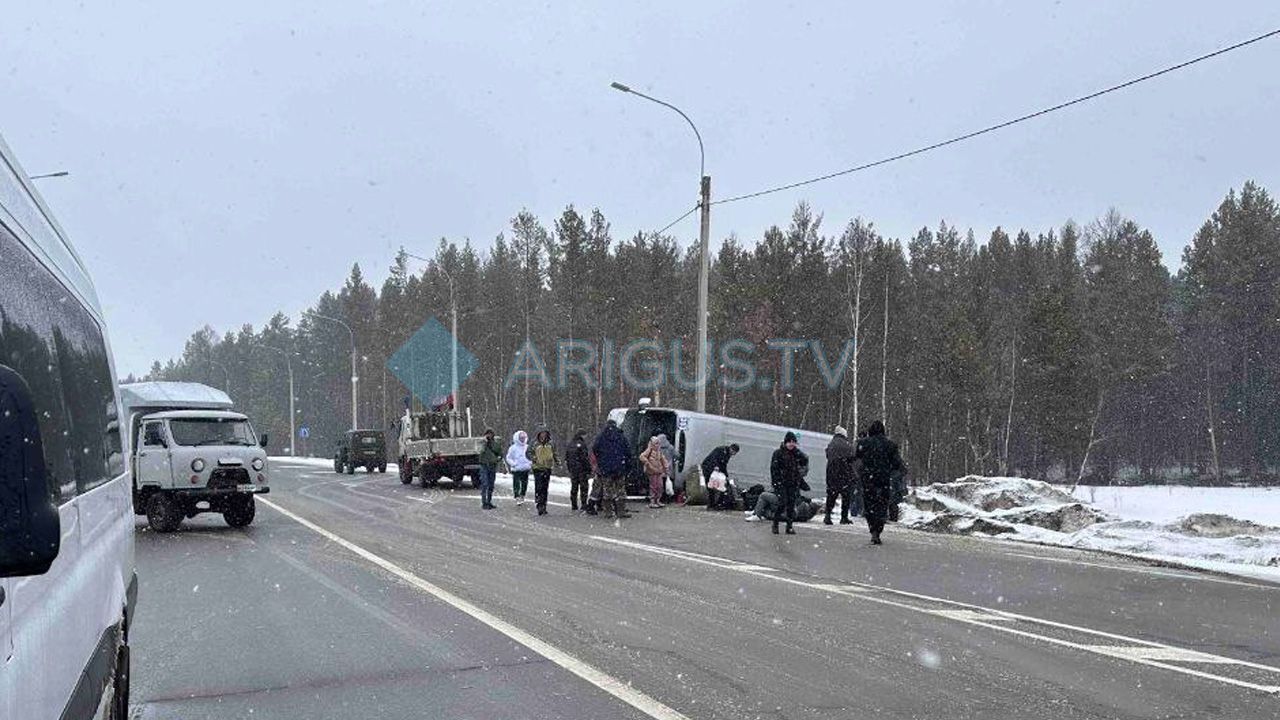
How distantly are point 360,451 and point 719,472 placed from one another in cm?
3129

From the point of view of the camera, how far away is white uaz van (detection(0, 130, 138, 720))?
2135mm

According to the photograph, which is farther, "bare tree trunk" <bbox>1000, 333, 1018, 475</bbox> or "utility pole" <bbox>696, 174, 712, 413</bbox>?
"bare tree trunk" <bbox>1000, 333, 1018, 475</bbox>

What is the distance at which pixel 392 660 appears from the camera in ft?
24.0

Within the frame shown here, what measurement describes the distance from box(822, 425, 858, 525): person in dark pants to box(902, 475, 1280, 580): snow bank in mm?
1186

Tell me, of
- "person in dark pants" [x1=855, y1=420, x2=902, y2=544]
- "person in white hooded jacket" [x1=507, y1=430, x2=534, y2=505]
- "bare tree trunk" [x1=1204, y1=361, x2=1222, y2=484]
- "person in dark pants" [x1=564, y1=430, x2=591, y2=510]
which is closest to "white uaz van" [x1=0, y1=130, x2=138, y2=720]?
"person in dark pants" [x1=855, y1=420, x2=902, y2=544]

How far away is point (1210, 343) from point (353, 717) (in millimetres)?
72080

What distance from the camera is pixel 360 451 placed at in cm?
5141

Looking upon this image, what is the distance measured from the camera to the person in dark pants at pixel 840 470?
65.0 ft

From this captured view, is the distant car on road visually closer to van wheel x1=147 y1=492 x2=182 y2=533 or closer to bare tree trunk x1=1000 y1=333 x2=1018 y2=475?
van wheel x1=147 y1=492 x2=182 y2=533

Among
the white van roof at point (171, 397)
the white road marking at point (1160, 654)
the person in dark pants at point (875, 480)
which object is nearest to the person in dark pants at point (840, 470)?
the person in dark pants at point (875, 480)

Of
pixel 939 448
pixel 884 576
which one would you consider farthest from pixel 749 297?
pixel 884 576

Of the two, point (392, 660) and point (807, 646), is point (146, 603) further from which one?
point (807, 646)

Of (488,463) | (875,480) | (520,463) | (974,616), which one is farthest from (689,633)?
(520,463)

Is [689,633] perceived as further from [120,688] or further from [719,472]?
[719,472]
